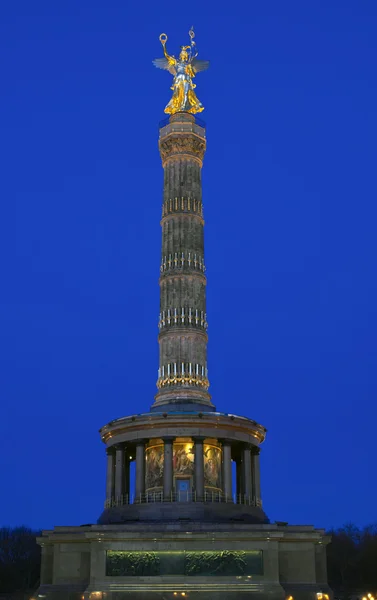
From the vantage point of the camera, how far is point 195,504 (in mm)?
34844

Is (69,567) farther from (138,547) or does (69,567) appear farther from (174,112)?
(174,112)

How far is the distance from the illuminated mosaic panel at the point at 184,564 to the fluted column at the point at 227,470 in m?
5.03

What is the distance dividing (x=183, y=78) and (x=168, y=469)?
22.9 meters

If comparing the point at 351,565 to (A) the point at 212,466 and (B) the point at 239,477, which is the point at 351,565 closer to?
(B) the point at 239,477

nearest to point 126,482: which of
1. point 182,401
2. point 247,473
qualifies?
point 182,401

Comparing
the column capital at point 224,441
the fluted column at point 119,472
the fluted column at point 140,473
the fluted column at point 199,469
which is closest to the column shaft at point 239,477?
the column capital at point 224,441

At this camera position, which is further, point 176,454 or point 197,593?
point 176,454

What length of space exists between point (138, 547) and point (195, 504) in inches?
169

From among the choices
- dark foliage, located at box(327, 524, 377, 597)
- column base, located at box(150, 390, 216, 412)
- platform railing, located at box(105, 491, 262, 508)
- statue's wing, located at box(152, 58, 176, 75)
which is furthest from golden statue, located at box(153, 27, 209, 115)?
dark foliage, located at box(327, 524, 377, 597)

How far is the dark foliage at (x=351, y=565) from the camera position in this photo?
64.9 m

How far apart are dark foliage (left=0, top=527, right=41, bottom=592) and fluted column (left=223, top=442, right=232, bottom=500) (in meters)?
35.0

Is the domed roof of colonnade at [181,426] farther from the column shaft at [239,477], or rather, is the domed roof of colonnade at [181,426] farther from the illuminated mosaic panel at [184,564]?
the illuminated mosaic panel at [184,564]

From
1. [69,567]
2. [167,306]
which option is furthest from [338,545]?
[69,567]

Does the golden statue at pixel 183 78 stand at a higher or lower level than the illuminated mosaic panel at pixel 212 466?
higher
